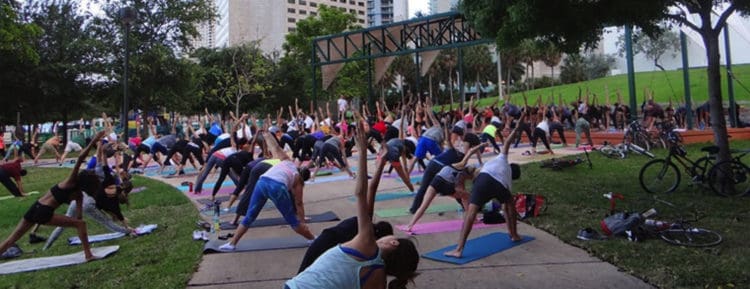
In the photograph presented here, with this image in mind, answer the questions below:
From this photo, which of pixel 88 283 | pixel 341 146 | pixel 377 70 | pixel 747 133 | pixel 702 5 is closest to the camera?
pixel 88 283

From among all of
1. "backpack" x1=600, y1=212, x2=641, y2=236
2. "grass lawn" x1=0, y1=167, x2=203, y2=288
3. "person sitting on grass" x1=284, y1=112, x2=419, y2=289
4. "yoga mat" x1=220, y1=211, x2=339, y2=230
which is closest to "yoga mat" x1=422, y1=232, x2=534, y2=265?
"backpack" x1=600, y1=212, x2=641, y2=236

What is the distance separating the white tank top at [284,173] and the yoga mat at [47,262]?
2.41 metres

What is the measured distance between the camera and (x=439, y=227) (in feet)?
25.9

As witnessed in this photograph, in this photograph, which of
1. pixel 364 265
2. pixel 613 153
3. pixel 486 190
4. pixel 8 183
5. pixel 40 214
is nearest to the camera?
pixel 364 265

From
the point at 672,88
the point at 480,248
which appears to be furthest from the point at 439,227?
the point at 672,88

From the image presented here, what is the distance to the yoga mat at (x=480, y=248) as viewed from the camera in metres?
6.13

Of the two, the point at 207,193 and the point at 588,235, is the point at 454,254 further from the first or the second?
the point at 207,193

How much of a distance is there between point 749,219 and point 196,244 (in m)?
7.45

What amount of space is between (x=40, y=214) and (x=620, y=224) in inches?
276

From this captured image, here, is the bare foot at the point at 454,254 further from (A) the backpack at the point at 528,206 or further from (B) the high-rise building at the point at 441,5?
(B) the high-rise building at the point at 441,5

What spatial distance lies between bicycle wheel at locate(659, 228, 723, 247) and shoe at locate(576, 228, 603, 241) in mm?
725

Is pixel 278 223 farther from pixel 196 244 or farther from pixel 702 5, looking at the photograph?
pixel 702 5

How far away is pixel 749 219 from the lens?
7.37 metres

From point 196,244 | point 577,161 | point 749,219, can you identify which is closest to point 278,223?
point 196,244
